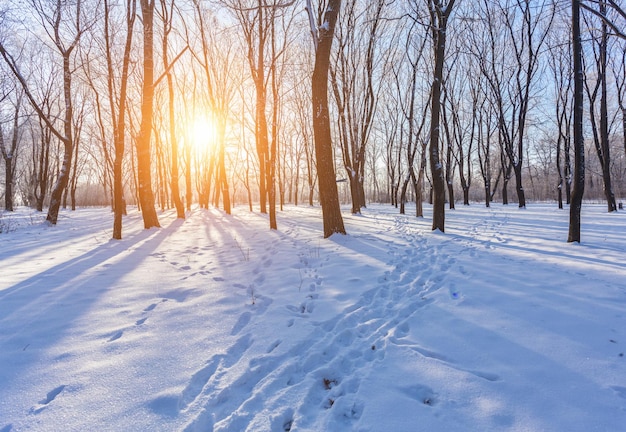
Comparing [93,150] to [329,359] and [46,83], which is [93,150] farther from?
[329,359]

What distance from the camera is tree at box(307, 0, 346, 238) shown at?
6.11 metres

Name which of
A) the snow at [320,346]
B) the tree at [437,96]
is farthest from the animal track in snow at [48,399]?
the tree at [437,96]

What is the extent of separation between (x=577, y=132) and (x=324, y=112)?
5063 millimetres

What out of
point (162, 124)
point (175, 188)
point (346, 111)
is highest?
point (162, 124)

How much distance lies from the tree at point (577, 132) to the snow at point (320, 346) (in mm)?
1125

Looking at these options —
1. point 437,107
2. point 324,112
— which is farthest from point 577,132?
point 324,112

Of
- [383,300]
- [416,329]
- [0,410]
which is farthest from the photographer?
[383,300]

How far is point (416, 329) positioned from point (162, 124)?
979 inches

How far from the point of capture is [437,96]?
7324 millimetres

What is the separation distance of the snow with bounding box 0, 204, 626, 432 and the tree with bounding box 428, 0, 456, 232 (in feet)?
11.1

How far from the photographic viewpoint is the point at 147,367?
77.9 inches

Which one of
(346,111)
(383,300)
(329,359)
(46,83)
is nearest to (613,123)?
(346,111)

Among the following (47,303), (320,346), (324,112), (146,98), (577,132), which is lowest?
(320,346)

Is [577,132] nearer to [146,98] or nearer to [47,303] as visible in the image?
[47,303]
